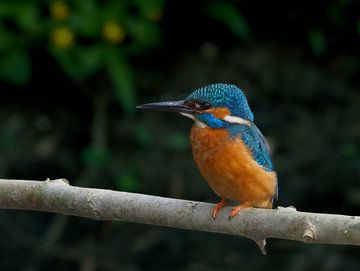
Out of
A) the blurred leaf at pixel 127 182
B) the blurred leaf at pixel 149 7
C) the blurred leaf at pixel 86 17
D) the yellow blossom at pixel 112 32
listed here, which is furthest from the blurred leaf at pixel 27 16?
the blurred leaf at pixel 127 182

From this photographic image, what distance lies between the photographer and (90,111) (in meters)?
5.15

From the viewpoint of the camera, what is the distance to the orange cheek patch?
3180mm

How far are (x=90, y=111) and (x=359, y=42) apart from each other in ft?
5.06

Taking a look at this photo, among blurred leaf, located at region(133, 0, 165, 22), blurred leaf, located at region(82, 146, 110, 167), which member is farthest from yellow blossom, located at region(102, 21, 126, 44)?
blurred leaf, located at region(82, 146, 110, 167)

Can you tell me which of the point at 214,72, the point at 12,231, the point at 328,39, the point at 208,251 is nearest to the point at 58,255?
the point at 12,231

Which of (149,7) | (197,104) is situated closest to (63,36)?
(149,7)

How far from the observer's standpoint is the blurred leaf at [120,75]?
4719 mm

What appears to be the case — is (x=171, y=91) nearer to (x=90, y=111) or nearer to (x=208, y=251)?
(x=90, y=111)

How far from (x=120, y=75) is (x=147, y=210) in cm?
205

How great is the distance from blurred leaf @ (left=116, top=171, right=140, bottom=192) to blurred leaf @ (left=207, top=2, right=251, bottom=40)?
968mm

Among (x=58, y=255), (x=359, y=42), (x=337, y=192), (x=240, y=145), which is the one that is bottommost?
(x=58, y=255)

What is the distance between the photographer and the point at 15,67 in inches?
188

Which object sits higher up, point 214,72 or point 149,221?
point 214,72

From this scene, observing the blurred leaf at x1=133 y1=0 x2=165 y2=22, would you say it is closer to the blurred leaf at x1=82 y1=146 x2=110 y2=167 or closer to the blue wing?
the blurred leaf at x1=82 y1=146 x2=110 y2=167
